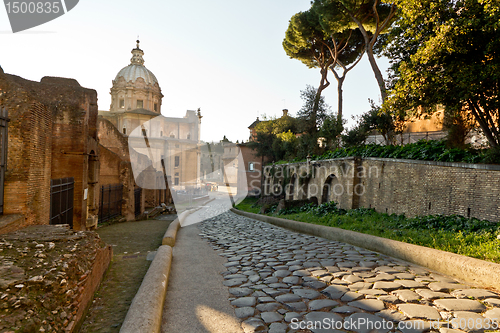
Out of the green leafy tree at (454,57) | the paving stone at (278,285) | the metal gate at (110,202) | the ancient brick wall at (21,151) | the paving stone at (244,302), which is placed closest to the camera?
the paving stone at (244,302)

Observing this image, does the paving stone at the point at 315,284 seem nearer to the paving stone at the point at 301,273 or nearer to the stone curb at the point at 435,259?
the paving stone at the point at 301,273

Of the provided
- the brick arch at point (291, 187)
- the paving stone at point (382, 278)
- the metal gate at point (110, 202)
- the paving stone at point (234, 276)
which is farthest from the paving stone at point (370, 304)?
the brick arch at point (291, 187)

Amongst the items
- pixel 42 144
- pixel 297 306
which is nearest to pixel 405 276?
pixel 297 306

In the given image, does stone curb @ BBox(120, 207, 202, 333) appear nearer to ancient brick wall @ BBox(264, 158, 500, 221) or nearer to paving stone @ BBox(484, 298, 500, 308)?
paving stone @ BBox(484, 298, 500, 308)

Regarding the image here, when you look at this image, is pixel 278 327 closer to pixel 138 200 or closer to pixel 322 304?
pixel 322 304

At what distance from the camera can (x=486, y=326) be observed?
2.59 meters

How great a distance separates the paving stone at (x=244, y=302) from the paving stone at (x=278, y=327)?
59cm

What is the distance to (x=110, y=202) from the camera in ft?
43.0

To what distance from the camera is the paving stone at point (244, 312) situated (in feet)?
10.3

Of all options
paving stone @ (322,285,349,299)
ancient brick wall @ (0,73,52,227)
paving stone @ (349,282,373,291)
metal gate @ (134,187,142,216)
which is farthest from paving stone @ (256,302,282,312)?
metal gate @ (134,187,142,216)

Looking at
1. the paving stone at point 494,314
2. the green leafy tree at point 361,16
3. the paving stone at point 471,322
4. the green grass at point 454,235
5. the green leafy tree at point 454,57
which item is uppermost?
the green leafy tree at point 361,16

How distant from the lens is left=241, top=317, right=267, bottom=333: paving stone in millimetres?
2803

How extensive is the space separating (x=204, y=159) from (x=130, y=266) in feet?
276

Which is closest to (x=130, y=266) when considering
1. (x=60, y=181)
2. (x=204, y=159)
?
(x=60, y=181)
